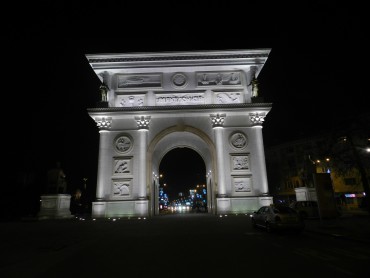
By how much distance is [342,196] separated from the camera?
49.3m

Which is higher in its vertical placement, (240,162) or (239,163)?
(240,162)

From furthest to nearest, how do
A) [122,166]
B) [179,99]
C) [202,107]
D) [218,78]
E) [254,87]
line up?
[218,78] → [179,99] → [254,87] → [202,107] → [122,166]

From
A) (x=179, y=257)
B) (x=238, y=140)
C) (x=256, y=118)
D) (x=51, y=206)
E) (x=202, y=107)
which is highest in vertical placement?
(x=202, y=107)

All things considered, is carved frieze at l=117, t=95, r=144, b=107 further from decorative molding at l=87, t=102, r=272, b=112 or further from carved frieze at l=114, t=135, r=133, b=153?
Answer: carved frieze at l=114, t=135, r=133, b=153

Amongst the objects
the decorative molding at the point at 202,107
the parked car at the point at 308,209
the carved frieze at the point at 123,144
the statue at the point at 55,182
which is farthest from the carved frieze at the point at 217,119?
the statue at the point at 55,182

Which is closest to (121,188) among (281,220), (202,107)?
(202,107)

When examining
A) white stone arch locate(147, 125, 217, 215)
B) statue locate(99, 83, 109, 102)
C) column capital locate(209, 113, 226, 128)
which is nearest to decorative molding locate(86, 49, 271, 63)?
statue locate(99, 83, 109, 102)

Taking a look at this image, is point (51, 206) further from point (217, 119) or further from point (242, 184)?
point (242, 184)

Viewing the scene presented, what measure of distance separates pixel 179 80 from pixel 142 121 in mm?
6092

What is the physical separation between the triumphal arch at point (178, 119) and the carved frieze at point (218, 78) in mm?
106

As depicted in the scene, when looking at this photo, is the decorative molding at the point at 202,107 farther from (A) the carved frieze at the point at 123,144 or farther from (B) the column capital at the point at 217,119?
(A) the carved frieze at the point at 123,144

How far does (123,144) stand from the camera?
27891 mm

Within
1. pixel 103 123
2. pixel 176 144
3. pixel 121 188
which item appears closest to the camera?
pixel 121 188

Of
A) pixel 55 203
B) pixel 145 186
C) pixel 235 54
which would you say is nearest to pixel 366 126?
pixel 235 54
